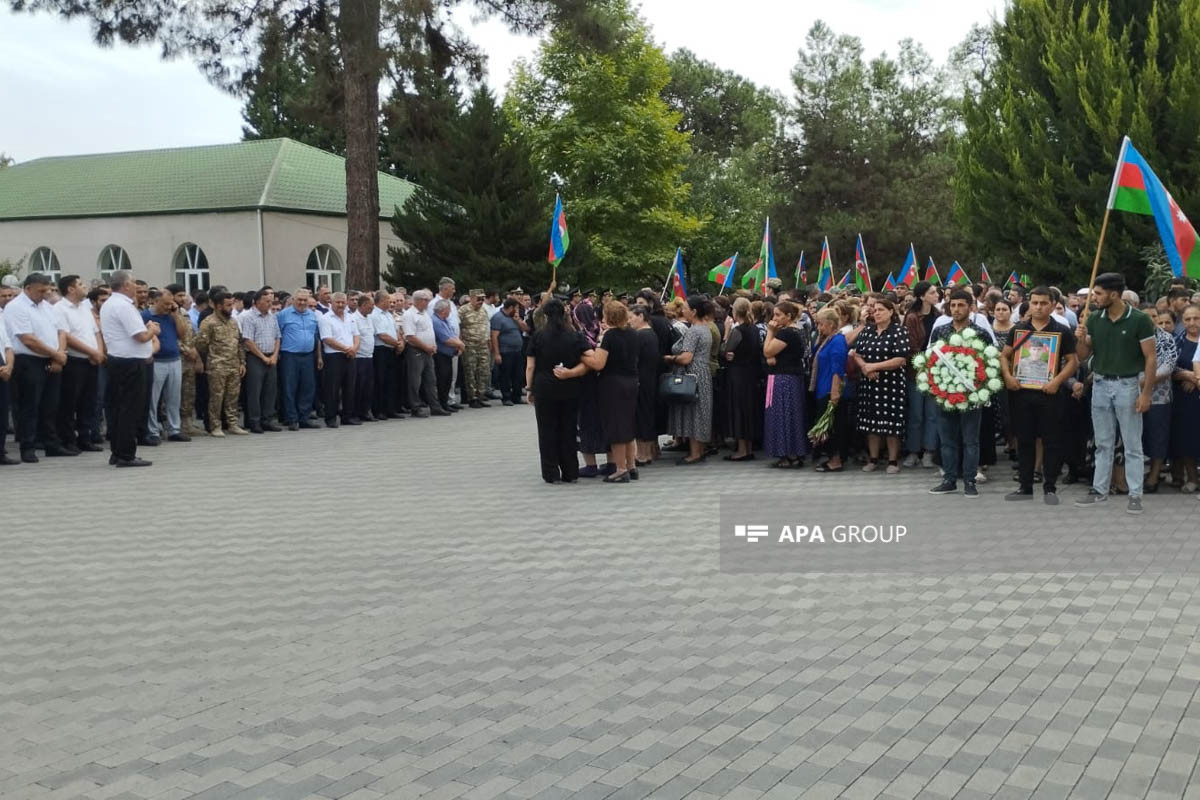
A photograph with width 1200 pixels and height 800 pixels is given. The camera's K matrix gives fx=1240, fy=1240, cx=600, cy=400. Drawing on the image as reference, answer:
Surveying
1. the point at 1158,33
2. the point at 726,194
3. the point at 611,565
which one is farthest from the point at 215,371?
the point at 726,194

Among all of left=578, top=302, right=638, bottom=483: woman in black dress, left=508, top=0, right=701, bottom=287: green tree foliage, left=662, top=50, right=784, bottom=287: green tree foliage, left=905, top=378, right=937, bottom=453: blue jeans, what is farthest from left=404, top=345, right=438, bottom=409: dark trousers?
left=662, top=50, right=784, bottom=287: green tree foliage

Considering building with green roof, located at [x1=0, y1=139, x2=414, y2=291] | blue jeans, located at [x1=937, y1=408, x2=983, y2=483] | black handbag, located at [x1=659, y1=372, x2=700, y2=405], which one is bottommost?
blue jeans, located at [x1=937, y1=408, x2=983, y2=483]

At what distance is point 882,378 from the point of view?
42.3ft

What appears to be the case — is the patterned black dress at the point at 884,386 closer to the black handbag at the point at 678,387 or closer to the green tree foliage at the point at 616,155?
the black handbag at the point at 678,387

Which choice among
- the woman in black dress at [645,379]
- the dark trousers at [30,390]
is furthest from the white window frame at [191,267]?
the woman in black dress at [645,379]

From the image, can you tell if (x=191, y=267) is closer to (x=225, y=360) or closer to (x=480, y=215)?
(x=480, y=215)

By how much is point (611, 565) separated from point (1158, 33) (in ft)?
91.9

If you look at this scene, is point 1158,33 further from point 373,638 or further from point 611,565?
point 373,638

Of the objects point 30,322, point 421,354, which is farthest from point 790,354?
point 30,322

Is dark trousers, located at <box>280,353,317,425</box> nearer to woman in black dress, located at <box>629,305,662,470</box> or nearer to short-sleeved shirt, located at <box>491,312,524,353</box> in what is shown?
short-sleeved shirt, located at <box>491,312,524,353</box>

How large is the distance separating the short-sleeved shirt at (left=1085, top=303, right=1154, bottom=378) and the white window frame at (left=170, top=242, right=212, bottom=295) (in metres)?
38.9

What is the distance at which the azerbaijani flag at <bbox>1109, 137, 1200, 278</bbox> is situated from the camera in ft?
36.3

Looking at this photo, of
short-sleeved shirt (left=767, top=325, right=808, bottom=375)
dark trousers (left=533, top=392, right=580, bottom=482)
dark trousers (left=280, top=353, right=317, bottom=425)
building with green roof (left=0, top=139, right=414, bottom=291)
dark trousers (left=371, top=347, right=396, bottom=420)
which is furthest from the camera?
building with green roof (left=0, top=139, right=414, bottom=291)

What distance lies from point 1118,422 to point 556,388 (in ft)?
16.8
